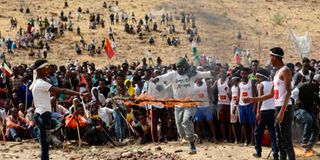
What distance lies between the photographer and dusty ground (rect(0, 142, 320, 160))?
429 inches

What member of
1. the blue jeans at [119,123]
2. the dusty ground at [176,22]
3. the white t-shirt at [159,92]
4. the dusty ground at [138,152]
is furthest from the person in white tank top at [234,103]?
the dusty ground at [176,22]

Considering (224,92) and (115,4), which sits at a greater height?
(115,4)

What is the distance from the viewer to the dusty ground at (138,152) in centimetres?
1091

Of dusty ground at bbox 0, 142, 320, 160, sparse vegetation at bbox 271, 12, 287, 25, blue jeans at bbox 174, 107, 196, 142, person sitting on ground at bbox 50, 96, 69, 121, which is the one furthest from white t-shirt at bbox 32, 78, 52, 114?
sparse vegetation at bbox 271, 12, 287, 25

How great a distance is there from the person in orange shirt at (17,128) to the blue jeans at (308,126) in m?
6.20

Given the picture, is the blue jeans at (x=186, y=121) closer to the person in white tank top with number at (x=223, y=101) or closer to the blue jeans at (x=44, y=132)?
the person in white tank top with number at (x=223, y=101)

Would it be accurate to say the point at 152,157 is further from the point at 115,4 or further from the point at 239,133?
the point at 115,4

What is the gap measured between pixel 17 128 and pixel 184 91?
4.86 meters

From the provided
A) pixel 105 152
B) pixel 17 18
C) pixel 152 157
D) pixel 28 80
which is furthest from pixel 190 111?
pixel 17 18

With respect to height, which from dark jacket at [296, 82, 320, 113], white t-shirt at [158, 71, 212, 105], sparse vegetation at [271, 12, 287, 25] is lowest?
dark jacket at [296, 82, 320, 113]

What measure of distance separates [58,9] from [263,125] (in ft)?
128

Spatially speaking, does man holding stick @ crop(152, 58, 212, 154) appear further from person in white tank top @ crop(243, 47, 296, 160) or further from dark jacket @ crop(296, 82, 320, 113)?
person in white tank top @ crop(243, 47, 296, 160)

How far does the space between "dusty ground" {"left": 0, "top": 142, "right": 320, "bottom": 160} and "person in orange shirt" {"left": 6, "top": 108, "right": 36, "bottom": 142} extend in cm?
40

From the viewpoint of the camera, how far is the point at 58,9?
47438 millimetres
